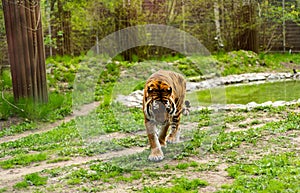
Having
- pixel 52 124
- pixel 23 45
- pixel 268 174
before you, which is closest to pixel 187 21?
pixel 23 45

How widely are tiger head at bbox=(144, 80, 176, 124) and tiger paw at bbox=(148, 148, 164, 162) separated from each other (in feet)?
1.18

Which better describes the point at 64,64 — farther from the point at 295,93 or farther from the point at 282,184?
the point at 282,184

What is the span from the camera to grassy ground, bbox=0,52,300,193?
4336 mm

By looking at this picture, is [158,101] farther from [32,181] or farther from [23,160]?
[23,160]

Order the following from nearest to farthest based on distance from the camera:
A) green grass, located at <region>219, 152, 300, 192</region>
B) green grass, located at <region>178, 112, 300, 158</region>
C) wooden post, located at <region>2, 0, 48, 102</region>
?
green grass, located at <region>219, 152, 300, 192</region>
green grass, located at <region>178, 112, 300, 158</region>
wooden post, located at <region>2, 0, 48, 102</region>

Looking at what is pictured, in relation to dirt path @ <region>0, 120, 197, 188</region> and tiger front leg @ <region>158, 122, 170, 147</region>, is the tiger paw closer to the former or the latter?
tiger front leg @ <region>158, 122, 170, 147</region>

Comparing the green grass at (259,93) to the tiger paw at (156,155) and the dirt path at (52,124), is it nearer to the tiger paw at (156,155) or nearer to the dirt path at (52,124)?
the dirt path at (52,124)

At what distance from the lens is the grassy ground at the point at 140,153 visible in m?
4.34

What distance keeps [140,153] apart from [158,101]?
35.7 inches

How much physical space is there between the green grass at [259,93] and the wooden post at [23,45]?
332 centimetres

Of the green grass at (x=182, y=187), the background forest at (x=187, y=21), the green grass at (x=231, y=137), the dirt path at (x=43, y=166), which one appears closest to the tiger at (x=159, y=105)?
the green grass at (x=231, y=137)

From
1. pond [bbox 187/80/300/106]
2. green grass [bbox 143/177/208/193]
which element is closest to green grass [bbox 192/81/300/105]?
pond [bbox 187/80/300/106]

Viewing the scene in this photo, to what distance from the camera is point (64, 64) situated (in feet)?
38.9

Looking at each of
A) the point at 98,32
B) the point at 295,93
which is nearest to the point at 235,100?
the point at 295,93
